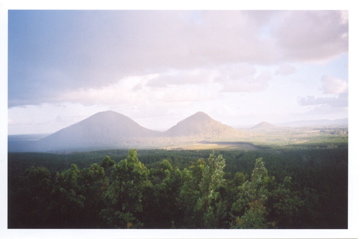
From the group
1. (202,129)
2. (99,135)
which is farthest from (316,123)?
(99,135)

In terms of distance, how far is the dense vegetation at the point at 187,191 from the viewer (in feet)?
15.1

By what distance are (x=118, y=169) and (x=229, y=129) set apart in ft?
8.11

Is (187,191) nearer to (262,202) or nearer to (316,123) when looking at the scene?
(262,202)

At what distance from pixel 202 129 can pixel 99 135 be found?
222 centimetres

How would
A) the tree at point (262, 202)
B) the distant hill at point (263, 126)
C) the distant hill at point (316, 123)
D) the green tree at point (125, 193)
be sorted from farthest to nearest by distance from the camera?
1. the distant hill at point (263, 126)
2. the distant hill at point (316, 123)
3. the green tree at point (125, 193)
4. the tree at point (262, 202)

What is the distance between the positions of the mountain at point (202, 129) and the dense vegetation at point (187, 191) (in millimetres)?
507

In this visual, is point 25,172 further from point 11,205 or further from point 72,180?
point 72,180

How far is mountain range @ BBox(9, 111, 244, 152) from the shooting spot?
4.96 metres

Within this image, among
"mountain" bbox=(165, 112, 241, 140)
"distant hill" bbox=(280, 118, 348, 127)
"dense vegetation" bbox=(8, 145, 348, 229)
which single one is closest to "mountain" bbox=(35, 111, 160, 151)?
"dense vegetation" bbox=(8, 145, 348, 229)

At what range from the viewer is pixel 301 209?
4.62m

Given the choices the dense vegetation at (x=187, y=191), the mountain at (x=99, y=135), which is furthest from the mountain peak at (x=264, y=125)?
the mountain at (x=99, y=135)

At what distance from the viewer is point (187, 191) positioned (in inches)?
186

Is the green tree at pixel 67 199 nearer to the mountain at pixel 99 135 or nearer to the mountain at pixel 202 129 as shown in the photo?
the mountain at pixel 99 135
